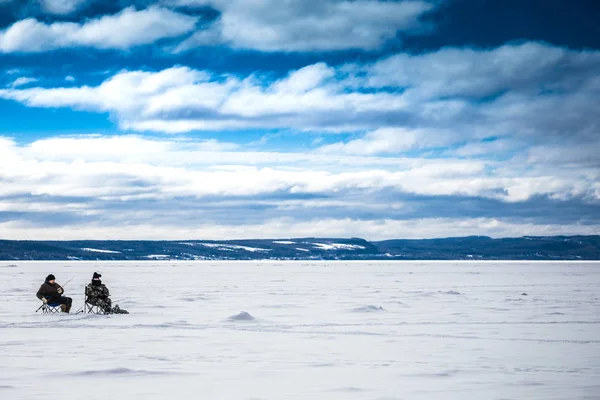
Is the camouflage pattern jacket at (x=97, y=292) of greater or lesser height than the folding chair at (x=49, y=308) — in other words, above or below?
above

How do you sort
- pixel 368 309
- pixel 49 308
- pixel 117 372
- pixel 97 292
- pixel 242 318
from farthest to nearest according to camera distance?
pixel 368 309
pixel 97 292
pixel 49 308
pixel 242 318
pixel 117 372

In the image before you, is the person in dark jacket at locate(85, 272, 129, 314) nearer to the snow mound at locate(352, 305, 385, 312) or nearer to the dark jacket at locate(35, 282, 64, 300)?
the dark jacket at locate(35, 282, 64, 300)

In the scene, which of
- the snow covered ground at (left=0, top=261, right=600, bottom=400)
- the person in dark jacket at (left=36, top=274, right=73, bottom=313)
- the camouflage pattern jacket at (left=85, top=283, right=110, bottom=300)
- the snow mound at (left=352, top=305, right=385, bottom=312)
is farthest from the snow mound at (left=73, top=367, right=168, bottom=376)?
the snow mound at (left=352, top=305, right=385, bottom=312)

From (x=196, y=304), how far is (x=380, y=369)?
1863cm

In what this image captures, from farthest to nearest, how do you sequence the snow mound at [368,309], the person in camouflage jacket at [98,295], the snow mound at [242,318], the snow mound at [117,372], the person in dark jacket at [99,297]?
the snow mound at [368,309] → the person in camouflage jacket at [98,295] → the person in dark jacket at [99,297] → the snow mound at [242,318] → the snow mound at [117,372]

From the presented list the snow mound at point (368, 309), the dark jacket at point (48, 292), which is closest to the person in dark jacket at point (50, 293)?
the dark jacket at point (48, 292)

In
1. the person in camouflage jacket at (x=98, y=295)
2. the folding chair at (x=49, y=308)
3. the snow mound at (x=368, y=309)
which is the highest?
the person in camouflage jacket at (x=98, y=295)

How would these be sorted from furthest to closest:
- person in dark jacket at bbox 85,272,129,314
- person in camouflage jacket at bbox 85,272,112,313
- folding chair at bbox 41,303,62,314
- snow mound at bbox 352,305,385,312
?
snow mound at bbox 352,305,385,312, folding chair at bbox 41,303,62,314, person in camouflage jacket at bbox 85,272,112,313, person in dark jacket at bbox 85,272,129,314

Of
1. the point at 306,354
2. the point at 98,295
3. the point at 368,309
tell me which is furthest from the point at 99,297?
the point at 306,354

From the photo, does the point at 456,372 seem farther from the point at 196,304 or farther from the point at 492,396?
the point at 196,304

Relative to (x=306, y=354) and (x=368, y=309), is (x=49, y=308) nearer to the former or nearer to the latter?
(x=368, y=309)

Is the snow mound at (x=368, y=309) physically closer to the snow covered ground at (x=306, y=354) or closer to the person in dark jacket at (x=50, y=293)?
the snow covered ground at (x=306, y=354)

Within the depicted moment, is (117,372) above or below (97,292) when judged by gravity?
below

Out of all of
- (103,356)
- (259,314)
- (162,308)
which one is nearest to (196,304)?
(162,308)
